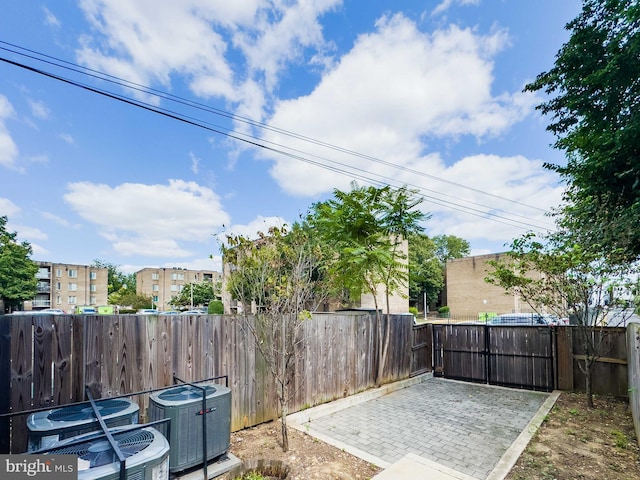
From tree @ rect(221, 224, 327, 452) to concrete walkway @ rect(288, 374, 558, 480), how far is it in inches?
47.7

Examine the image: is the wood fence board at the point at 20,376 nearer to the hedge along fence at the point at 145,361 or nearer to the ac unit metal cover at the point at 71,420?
the hedge along fence at the point at 145,361

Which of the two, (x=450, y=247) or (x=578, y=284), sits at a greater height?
(x=450, y=247)

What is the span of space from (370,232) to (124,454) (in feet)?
19.3

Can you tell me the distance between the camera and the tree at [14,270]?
102 ft

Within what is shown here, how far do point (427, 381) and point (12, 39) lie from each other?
10197 mm

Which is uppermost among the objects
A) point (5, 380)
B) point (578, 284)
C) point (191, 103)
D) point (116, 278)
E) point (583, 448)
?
point (191, 103)

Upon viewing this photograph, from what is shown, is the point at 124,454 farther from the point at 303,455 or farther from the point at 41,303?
the point at 41,303

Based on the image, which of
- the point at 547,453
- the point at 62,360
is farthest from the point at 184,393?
the point at 547,453

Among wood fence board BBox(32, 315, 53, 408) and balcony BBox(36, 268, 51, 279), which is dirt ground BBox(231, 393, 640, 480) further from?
balcony BBox(36, 268, 51, 279)

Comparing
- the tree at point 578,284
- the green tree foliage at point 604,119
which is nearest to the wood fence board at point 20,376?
the tree at point 578,284

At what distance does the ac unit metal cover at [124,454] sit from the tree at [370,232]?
4.74m

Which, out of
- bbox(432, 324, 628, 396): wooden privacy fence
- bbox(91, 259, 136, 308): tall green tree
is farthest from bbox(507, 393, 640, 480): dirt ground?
bbox(91, 259, 136, 308): tall green tree

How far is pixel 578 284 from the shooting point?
5617 mm

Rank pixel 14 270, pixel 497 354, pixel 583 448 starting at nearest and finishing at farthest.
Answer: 1. pixel 583 448
2. pixel 497 354
3. pixel 14 270
